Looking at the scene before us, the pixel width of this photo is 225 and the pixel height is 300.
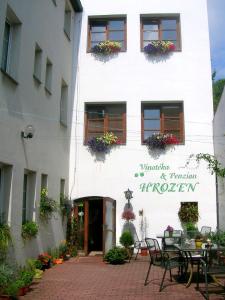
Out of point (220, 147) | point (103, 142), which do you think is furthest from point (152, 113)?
point (220, 147)

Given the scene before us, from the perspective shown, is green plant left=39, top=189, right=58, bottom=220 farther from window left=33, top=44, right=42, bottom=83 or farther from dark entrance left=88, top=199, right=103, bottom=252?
window left=33, top=44, right=42, bottom=83

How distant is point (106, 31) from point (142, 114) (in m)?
3.90

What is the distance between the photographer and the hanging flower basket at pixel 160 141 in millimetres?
13734

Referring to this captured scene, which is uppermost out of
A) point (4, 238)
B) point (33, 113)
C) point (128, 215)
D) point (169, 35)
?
point (169, 35)

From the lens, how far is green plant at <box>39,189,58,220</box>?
10.6 m

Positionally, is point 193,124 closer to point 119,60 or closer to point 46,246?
point 119,60

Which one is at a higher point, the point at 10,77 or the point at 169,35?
the point at 169,35

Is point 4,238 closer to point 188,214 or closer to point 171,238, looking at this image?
point 171,238

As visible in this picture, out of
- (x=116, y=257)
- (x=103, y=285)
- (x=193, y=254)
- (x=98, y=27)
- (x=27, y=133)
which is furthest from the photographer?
(x=98, y=27)

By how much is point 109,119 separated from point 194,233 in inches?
206

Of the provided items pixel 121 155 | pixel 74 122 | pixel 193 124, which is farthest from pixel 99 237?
pixel 193 124

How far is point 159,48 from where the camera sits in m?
14.6

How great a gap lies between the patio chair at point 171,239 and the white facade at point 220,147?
1525mm

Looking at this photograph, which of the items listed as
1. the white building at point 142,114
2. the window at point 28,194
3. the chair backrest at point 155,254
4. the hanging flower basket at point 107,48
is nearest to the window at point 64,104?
the white building at point 142,114
